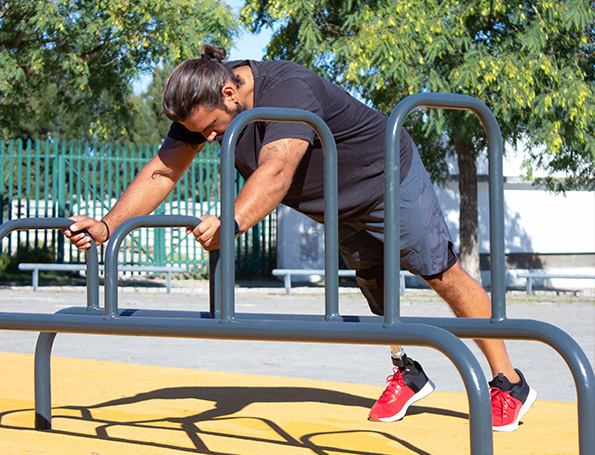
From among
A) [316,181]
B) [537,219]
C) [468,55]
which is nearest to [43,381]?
[316,181]

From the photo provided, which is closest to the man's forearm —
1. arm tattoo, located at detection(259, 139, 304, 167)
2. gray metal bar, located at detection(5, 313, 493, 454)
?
gray metal bar, located at detection(5, 313, 493, 454)

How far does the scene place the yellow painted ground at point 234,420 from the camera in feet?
10.2

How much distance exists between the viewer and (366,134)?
122 inches

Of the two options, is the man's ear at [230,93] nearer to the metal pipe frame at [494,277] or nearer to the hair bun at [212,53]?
the hair bun at [212,53]

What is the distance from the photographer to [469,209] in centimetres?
1534

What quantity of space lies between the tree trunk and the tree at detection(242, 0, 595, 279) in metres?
1.10

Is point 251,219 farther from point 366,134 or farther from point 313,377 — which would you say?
point 313,377

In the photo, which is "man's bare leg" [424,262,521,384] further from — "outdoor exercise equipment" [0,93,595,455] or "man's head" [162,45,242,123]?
"man's head" [162,45,242,123]

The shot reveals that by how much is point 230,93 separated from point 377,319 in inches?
36.0

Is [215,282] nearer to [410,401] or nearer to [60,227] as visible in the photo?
[60,227]

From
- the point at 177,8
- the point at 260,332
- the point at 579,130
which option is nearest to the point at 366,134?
the point at 260,332

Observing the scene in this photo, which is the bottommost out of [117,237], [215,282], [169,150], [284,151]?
[215,282]

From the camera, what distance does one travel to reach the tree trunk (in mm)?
15227

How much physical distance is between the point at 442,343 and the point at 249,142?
1.26 metres
